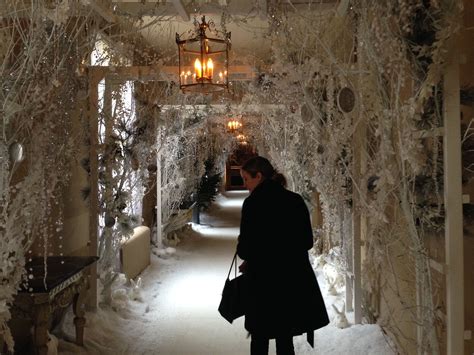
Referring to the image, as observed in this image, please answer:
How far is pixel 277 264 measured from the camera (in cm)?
265

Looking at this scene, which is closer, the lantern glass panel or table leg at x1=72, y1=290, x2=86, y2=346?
the lantern glass panel

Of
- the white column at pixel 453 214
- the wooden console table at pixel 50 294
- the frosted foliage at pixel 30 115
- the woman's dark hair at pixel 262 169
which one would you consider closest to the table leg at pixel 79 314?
the wooden console table at pixel 50 294

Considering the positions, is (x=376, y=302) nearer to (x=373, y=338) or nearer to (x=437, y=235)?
(x=373, y=338)

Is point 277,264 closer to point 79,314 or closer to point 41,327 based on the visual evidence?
point 41,327

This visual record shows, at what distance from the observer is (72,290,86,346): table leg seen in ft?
11.8

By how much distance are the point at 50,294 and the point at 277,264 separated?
4.69 feet

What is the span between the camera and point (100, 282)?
4.87 metres

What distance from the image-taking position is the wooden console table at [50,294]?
9.45ft

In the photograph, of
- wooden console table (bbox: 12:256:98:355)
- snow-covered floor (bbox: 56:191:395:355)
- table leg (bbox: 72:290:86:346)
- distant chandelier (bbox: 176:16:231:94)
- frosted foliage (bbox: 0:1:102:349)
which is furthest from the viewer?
snow-covered floor (bbox: 56:191:395:355)

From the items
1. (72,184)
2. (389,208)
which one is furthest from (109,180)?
(389,208)

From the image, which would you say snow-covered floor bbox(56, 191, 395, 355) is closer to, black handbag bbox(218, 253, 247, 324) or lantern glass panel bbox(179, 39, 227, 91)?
black handbag bbox(218, 253, 247, 324)

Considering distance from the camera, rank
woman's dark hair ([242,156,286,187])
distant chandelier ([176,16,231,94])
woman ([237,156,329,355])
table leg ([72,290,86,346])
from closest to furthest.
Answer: woman ([237,156,329,355]), woman's dark hair ([242,156,286,187]), distant chandelier ([176,16,231,94]), table leg ([72,290,86,346])

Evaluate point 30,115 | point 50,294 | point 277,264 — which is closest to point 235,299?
point 277,264

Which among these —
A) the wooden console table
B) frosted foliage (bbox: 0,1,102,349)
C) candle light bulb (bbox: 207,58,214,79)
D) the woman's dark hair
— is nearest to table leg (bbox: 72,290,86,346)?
the wooden console table
